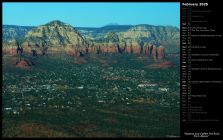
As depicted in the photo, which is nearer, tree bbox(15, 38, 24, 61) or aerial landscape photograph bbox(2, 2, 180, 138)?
aerial landscape photograph bbox(2, 2, 180, 138)

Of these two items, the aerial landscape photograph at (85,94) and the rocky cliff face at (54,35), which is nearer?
the aerial landscape photograph at (85,94)

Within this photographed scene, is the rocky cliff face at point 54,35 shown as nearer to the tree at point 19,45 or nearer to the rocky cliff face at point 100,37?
the rocky cliff face at point 100,37

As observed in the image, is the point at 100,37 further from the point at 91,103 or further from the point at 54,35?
the point at 91,103

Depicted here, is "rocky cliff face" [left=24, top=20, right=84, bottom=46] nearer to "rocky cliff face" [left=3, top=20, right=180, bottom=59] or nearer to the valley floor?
"rocky cliff face" [left=3, top=20, right=180, bottom=59]

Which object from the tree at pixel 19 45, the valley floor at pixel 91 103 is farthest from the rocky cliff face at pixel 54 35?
the valley floor at pixel 91 103

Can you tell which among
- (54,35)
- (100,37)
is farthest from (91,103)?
(100,37)

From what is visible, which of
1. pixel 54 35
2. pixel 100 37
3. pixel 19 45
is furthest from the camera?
pixel 100 37

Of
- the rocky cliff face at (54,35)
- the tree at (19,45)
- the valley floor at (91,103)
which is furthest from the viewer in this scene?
the rocky cliff face at (54,35)

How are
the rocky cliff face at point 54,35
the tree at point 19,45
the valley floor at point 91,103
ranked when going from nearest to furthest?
the valley floor at point 91,103 → the tree at point 19,45 → the rocky cliff face at point 54,35

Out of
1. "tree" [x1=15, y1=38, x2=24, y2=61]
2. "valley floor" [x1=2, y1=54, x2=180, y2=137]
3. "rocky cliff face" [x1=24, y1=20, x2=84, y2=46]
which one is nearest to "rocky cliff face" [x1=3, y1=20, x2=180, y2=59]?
"rocky cliff face" [x1=24, y1=20, x2=84, y2=46]

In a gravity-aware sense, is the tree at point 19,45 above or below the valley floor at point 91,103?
above

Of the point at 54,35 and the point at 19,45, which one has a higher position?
the point at 54,35
